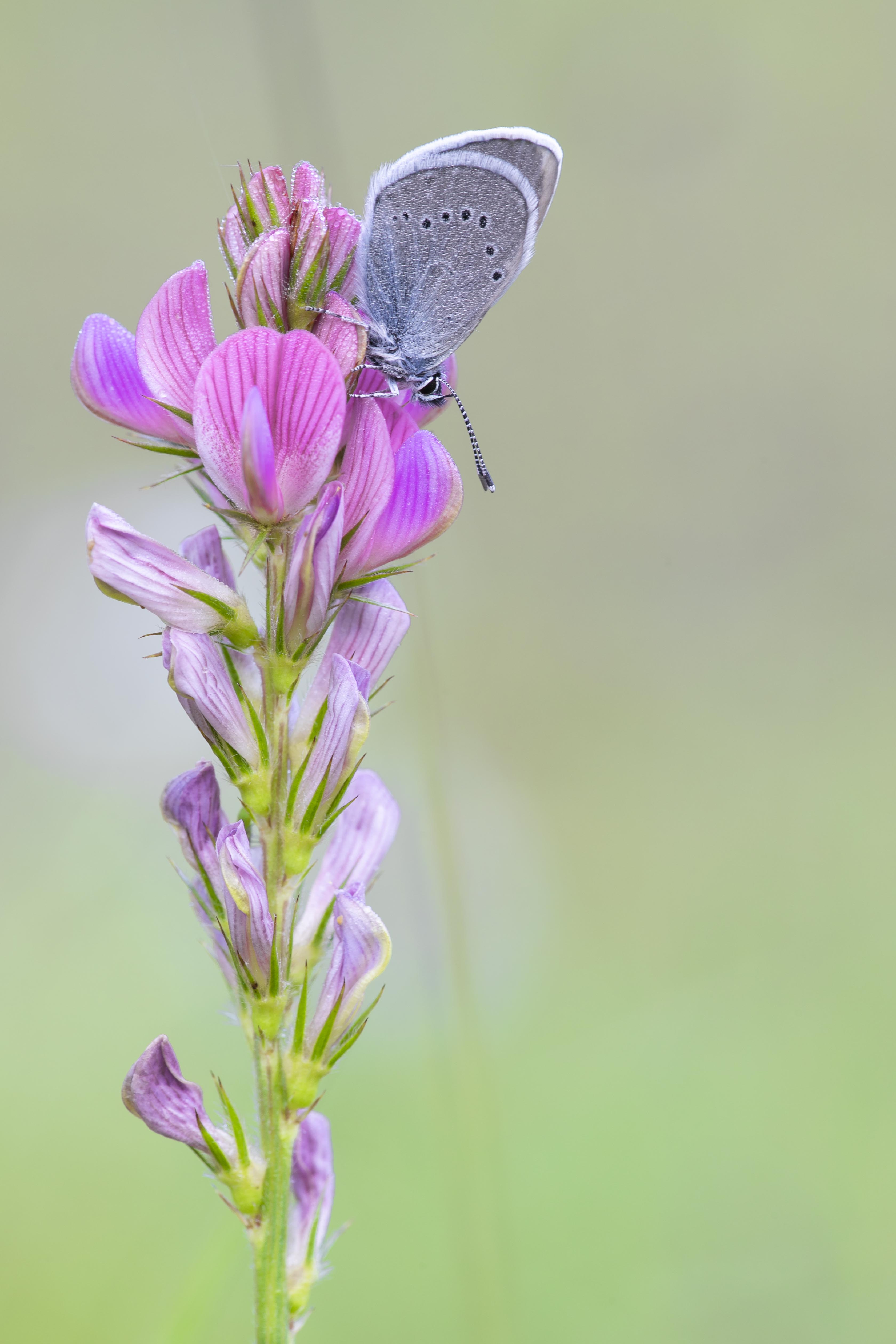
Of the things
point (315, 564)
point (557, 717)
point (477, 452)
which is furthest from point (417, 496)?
point (557, 717)

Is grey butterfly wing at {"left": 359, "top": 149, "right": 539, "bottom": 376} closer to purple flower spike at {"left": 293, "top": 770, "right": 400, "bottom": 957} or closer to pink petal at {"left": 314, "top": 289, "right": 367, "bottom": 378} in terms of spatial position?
pink petal at {"left": 314, "top": 289, "right": 367, "bottom": 378}

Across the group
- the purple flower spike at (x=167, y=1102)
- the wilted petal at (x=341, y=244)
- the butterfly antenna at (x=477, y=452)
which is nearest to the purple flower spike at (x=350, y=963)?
the purple flower spike at (x=167, y=1102)

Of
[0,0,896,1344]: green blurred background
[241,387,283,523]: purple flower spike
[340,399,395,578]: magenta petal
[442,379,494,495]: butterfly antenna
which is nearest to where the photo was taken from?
[241,387,283,523]: purple flower spike

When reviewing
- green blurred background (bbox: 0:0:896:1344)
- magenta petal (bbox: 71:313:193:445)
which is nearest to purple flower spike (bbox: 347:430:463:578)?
magenta petal (bbox: 71:313:193:445)

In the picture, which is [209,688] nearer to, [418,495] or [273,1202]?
[418,495]

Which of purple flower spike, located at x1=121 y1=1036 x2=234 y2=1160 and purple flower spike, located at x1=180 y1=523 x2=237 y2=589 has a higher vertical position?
purple flower spike, located at x1=180 y1=523 x2=237 y2=589

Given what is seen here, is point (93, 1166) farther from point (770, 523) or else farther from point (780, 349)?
point (780, 349)

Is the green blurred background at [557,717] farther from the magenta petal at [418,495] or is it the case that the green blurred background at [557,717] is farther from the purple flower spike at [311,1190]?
the magenta petal at [418,495]

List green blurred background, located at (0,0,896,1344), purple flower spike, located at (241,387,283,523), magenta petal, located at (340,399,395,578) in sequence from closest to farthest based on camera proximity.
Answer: purple flower spike, located at (241,387,283,523), magenta petal, located at (340,399,395,578), green blurred background, located at (0,0,896,1344)
